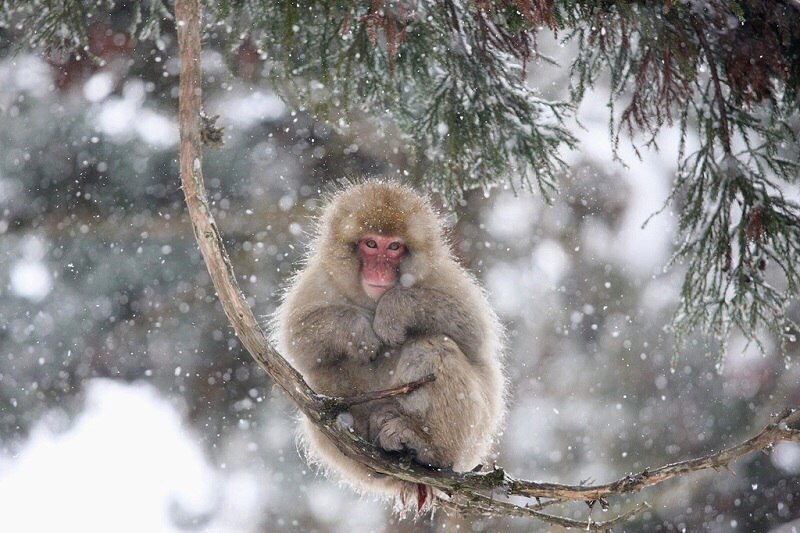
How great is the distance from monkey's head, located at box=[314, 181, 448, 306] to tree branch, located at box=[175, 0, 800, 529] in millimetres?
694

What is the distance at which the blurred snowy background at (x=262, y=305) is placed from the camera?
752 cm

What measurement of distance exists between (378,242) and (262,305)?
156 inches

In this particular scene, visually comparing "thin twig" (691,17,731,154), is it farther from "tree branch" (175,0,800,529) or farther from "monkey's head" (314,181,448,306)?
"tree branch" (175,0,800,529)

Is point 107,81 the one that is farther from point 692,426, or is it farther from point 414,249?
point 692,426

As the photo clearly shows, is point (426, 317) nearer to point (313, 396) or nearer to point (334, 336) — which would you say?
point (334, 336)

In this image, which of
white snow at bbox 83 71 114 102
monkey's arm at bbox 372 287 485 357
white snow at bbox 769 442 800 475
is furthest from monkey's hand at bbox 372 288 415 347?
white snow at bbox 769 442 800 475

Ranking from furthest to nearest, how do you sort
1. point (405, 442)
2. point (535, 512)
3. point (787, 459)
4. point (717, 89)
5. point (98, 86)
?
point (787, 459) < point (98, 86) < point (717, 89) < point (405, 442) < point (535, 512)

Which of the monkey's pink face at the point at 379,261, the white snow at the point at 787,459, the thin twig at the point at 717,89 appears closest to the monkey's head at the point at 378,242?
the monkey's pink face at the point at 379,261

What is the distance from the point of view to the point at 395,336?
3.60 m

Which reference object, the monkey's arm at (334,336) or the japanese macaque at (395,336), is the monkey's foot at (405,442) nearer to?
the japanese macaque at (395,336)

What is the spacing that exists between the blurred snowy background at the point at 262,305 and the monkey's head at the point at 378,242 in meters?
2.63

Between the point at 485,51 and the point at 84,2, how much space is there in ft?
5.73

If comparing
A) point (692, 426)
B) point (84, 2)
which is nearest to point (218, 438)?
point (692, 426)

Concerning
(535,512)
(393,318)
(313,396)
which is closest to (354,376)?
(393,318)
